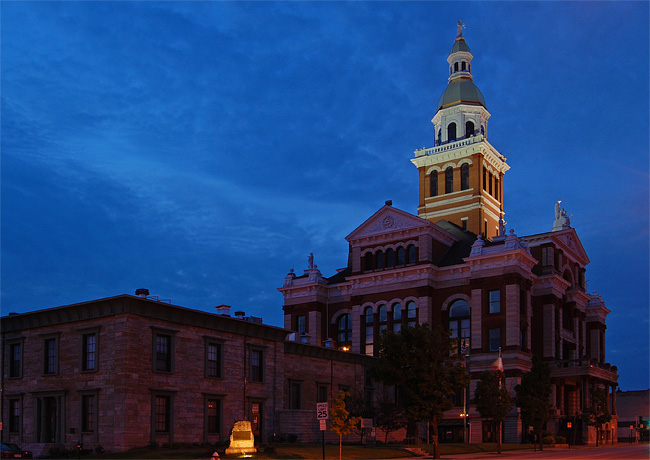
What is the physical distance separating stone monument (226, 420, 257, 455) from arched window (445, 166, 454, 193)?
64547mm

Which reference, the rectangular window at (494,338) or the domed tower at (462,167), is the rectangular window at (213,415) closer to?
the rectangular window at (494,338)

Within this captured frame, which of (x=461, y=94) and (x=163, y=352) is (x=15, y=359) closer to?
(x=163, y=352)

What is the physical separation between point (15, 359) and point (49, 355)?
384cm

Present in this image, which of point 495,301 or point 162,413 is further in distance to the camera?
point 495,301

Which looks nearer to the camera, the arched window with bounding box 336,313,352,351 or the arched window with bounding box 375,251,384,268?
the arched window with bounding box 375,251,384,268

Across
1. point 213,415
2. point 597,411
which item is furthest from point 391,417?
point 597,411

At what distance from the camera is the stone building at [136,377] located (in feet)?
137

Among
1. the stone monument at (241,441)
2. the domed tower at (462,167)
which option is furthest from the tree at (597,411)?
the stone monument at (241,441)

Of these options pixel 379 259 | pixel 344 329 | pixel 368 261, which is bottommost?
pixel 344 329

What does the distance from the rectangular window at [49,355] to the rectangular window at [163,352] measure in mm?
6875

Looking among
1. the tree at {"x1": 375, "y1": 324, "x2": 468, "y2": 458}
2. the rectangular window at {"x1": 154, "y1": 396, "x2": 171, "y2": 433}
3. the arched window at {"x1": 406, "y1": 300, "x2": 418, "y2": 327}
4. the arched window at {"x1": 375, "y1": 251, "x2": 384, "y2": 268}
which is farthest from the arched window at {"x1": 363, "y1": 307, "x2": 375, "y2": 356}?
the rectangular window at {"x1": 154, "y1": 396, "x2": 171, "y2": 433}

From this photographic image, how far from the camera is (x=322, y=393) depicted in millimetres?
60875

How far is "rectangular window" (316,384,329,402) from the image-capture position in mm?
60062

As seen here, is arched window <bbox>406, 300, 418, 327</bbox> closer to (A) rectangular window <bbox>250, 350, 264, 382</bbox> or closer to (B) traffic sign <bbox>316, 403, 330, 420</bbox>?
(A) rectangular window <bbox>250, 350, 264, 382</bbox>
